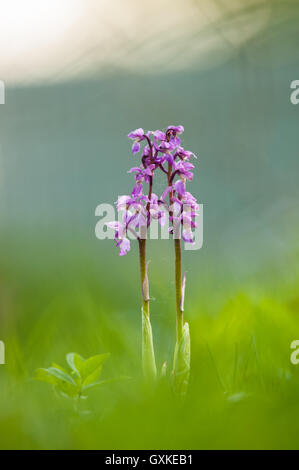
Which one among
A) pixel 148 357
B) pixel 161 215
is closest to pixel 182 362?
pixel 148 357

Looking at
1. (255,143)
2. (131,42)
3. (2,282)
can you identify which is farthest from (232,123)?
(2,282)

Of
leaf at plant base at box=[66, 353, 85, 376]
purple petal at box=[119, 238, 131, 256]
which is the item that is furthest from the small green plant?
purple petal at box=[119, 238, 131, 256]

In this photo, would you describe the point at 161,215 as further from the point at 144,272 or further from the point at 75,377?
the point at 75,377

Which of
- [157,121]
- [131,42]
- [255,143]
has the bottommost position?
[255,143]

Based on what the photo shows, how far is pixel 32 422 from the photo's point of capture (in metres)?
0.29

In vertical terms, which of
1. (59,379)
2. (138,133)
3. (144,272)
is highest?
(138,133)

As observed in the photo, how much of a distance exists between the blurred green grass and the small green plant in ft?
0.04

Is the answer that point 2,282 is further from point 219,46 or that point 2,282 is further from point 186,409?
point 219,46

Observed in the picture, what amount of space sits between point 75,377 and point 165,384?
0.39ft

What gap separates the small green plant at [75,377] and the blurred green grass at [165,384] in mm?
13

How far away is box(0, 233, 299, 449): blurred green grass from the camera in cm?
27

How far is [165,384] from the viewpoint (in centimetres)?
35

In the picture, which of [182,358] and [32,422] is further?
[182,358]
